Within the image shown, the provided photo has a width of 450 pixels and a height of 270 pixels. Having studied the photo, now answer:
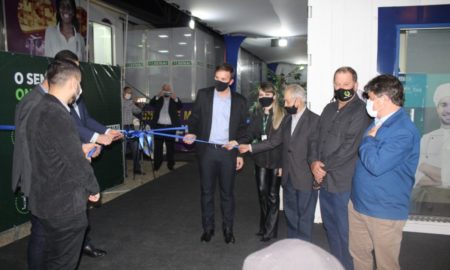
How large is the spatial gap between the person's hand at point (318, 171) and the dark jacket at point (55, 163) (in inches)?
67.5

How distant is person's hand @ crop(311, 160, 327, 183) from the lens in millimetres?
2826

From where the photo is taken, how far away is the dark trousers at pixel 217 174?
360 cm

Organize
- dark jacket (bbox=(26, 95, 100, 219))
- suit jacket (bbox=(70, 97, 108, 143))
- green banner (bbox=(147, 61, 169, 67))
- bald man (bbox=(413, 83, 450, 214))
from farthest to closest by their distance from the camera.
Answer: green banner (bbox=(147, 61, 169, 67))
bald man (bbox=(413, 83, 450, 214))
suit jacket (bbox=(70, 97, 108, 143))
dark jacket (bbox=(26, 95, 100, 219))

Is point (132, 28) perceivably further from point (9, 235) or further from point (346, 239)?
point (346, 239)

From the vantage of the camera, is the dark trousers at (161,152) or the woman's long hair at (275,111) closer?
the woman's long hair at (275,111)

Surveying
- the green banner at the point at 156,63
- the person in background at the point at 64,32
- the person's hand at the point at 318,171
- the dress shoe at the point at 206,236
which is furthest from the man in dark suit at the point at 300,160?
the green banner at the point at 156,63

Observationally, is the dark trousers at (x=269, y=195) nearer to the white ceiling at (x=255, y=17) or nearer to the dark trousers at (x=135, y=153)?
the dark trousers at (x=135, y=153)

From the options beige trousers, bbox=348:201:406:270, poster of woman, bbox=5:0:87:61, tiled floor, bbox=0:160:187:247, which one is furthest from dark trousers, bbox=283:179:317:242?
poster of woman, bbox=5:0:87:61

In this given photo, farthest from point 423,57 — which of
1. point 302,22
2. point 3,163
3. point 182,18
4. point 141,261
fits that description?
point 182,18

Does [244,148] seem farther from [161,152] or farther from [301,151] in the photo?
[161,152]

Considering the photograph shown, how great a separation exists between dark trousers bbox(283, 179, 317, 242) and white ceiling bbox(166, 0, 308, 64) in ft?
17.2

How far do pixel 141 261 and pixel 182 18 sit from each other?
362 inches

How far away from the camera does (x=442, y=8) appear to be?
376 centimetres

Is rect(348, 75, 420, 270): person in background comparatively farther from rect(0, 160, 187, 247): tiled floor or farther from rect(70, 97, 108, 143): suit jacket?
rect(0, 160, 187, 247): tiled floor
